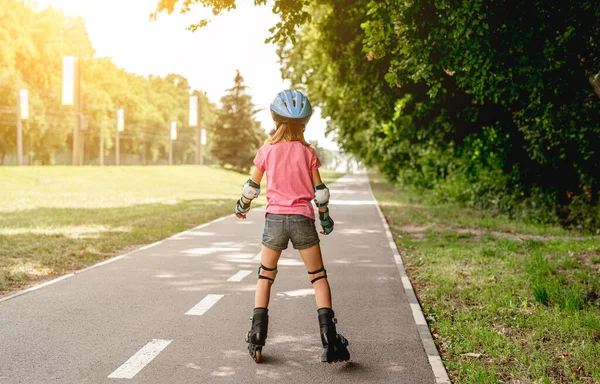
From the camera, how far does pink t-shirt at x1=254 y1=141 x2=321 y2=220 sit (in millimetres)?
4738

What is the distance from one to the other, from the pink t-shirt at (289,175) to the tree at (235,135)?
2314 inches

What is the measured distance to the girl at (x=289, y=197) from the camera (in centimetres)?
472

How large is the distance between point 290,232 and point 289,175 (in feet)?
1.40

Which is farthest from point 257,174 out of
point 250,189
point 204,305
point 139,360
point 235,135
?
point 235,135

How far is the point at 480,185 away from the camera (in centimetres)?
2080

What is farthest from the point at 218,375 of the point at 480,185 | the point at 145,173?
the point at 145,173

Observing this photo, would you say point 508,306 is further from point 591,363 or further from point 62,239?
point 62,239

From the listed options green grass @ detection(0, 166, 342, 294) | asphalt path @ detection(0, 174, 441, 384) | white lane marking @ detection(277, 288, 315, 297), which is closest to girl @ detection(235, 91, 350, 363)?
asphalt path @ detection(0, 174, 441, 384)

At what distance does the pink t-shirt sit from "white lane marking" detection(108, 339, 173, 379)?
1426 mm

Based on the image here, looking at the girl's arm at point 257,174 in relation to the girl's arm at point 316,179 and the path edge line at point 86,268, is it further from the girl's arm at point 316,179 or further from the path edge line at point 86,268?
the path edge line at point 86,268

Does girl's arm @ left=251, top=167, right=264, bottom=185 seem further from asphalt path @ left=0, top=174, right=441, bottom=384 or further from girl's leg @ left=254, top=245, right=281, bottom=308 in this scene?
asphalt path @ left=0, top=174, right=441, bottom=384

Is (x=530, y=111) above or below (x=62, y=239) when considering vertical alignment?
above

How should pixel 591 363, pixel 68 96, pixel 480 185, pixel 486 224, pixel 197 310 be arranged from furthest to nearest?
pixel 68 96, pixel 480 185, pixel 486 224, pixel 197 310, pixel 591 363

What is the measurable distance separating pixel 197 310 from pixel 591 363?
3.59 meters
